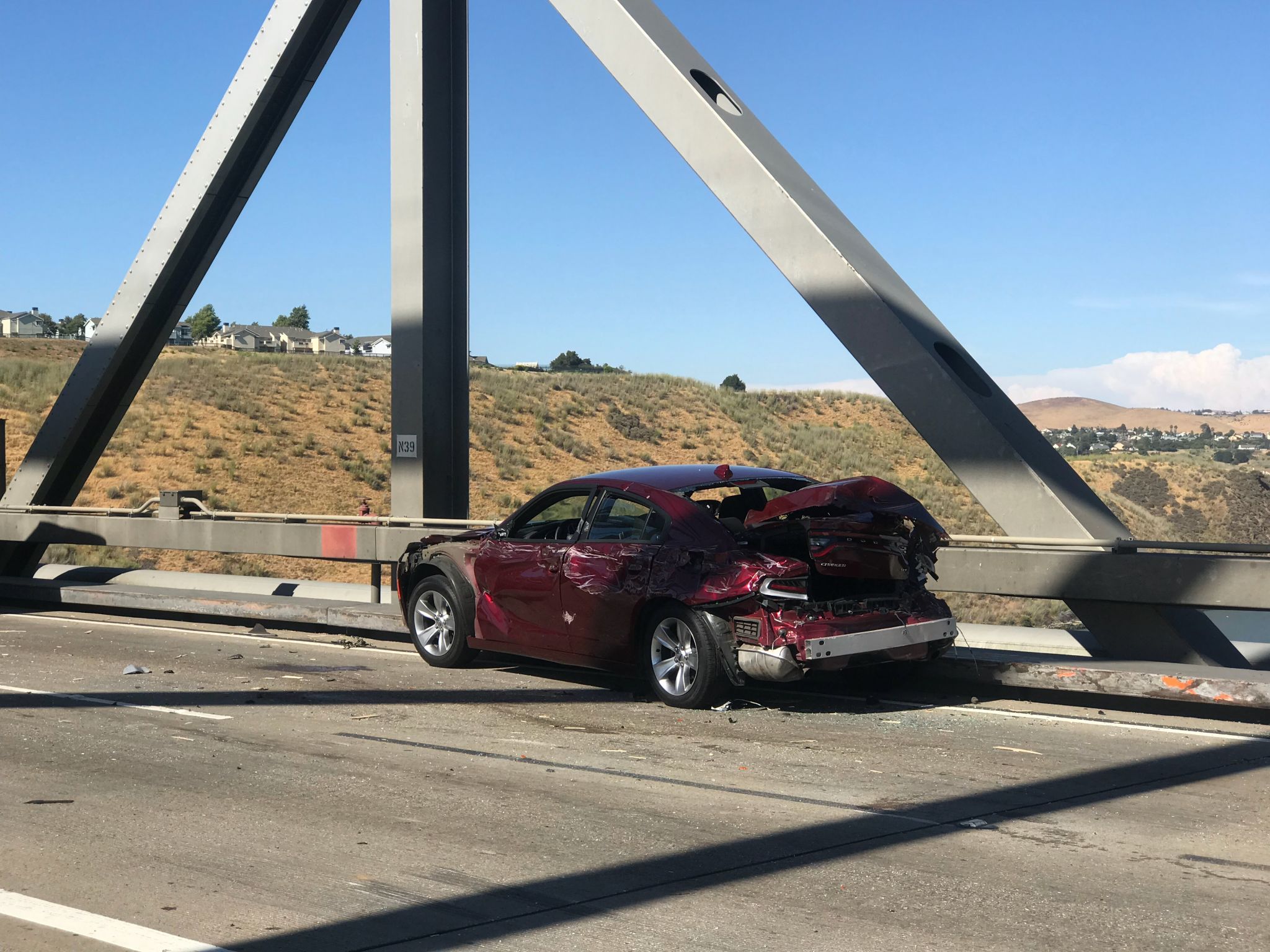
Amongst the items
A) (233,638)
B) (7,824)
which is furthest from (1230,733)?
(233,638)

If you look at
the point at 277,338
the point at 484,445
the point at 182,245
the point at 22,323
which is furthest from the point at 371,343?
the point at 182,245

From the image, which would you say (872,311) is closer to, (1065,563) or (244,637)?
(1065,563)

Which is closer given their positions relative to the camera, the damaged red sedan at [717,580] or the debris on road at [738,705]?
the damaged red sedan at [717,580]

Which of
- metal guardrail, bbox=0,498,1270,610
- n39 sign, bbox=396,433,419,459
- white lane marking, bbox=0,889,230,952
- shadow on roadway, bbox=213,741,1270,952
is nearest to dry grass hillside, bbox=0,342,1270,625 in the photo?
n39 sign, bbox=396,433,419,459

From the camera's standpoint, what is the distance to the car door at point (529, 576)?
945 cm

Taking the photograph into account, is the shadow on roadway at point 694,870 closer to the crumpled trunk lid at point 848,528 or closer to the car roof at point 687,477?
the crumpled trunk lid at point 848,528

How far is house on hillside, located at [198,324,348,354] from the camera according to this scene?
116500 millimetres

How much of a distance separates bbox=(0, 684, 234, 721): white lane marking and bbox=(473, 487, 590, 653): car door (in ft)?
7.15

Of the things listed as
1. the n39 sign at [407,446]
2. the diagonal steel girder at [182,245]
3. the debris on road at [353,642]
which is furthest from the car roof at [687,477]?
the diagonal steel girder at [182,245]

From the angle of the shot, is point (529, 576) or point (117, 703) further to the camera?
point (529, 576)

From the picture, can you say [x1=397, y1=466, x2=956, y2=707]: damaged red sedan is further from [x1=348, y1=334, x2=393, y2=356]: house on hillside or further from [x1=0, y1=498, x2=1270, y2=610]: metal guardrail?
[x1=348, y1=334, x2=393, y2=356]: house on hillside

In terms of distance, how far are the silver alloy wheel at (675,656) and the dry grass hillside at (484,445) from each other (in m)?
16.3

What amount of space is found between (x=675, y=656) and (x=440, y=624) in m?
2.68

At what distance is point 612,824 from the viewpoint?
5.83 m
